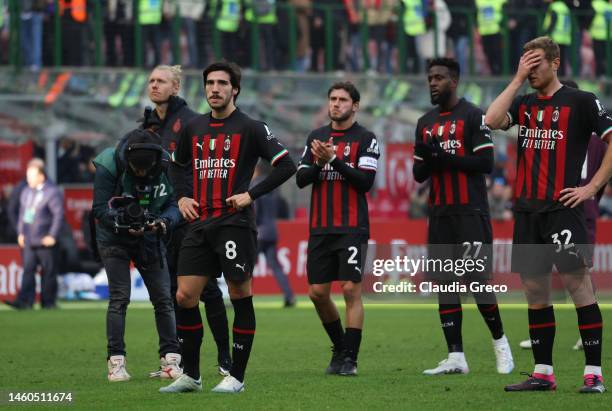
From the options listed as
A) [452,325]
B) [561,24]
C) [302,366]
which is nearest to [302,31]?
[561,24]

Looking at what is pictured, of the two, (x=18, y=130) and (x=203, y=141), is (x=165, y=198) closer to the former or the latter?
(x=203, y=141)

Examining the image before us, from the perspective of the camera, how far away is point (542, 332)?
9.25m

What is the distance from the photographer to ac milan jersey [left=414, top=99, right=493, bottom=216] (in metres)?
11.1

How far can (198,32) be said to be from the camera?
26281 millimetres

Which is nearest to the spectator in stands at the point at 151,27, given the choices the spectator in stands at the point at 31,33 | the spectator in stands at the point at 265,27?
the spectator in stands at the point at 31,33

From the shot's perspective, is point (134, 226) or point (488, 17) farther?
point (488, 17)

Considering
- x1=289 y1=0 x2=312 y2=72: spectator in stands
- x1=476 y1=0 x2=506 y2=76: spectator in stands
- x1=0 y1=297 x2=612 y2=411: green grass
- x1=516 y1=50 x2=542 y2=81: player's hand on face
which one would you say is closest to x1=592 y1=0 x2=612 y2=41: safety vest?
x1=476 y1=0 x2=506 y2=76: spectator in stands

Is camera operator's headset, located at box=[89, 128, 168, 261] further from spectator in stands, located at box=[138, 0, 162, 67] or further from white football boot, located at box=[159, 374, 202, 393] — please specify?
spectator in stands, located at box=[138, 0, 162, 67]

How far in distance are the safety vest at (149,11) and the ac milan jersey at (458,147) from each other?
1495 cm

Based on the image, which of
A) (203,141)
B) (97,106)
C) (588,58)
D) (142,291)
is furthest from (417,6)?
(203,141)

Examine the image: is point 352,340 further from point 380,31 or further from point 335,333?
point 380,31

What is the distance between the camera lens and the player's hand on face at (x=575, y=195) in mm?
9000

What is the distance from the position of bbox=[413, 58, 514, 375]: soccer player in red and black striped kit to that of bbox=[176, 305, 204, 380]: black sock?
2.24 m

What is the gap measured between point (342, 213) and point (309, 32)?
635 inches
